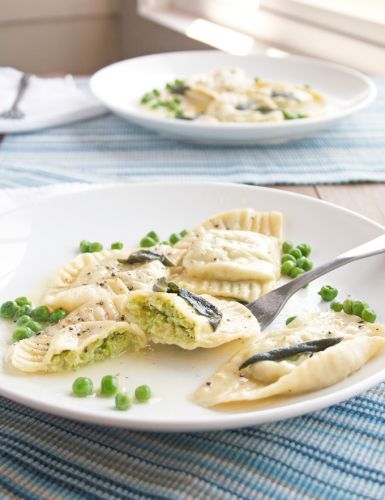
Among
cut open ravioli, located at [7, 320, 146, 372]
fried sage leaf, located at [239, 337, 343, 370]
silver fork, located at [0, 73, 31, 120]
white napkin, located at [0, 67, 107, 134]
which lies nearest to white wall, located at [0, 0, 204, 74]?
white napkin, located at [0, 67, 107, 134]

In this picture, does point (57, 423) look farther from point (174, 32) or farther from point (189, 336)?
point (174, 32)

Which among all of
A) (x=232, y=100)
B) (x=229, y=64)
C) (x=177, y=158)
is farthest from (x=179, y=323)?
(x=229, y=64)

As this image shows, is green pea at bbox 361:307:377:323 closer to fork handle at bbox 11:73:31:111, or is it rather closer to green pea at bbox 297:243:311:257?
green pea at bbox 297:243:311:257

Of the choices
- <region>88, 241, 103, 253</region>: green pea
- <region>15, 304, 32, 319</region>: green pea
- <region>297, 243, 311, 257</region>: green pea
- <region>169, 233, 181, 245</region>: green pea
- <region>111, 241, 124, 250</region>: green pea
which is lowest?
<region>111, 241, 124, 250</region>: green pea

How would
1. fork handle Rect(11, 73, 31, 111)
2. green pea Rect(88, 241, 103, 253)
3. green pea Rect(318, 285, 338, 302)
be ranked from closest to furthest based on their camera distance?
green pea Rect(318, 285, 338, 302) → green pea Rect(88, 241, 103, 253) → fork handle Rect(11, 73, 31, 111)

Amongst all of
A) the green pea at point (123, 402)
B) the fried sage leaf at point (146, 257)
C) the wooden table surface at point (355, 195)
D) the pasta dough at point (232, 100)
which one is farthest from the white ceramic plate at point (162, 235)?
the pasta dough at point (232, 100)

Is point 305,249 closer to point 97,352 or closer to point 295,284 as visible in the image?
point 295,284

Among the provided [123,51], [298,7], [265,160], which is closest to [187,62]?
[265,160]
